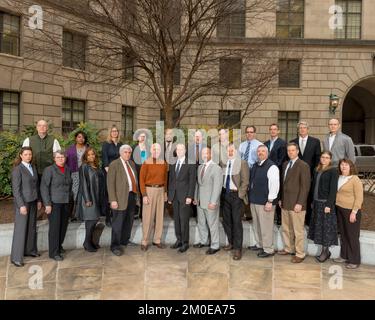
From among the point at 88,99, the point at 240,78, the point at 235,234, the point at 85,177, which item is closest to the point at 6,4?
the point at 88,99

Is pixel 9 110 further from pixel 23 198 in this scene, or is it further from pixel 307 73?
pixel 307 73

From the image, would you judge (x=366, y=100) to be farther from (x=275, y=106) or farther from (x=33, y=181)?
(x=33, y=181)

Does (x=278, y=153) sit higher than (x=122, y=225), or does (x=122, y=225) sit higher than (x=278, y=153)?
(x=278, y=153)

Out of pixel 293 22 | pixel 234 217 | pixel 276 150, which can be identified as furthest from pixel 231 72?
pixel 293 22

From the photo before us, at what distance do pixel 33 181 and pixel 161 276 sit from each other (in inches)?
104

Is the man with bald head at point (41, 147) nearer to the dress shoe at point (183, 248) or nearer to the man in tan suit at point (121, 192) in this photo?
the man in tan suit at point (121, 192)

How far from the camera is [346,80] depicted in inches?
1030

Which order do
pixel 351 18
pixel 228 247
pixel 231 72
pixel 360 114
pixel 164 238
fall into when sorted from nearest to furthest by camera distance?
1. pixel 228 247
2. pixel 164 238
3. pixel 231 72
4. pixel 351 18
5. pixel 360 114

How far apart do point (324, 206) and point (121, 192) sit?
3561mm

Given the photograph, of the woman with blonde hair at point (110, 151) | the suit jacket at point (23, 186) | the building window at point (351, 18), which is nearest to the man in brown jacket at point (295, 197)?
the woman with blonde hair at point (110, 151)

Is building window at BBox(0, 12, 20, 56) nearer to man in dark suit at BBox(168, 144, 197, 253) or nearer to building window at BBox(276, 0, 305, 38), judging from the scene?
man in dark suit at BBox(168, 144, 197, 253)

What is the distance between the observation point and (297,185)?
21.5 feet

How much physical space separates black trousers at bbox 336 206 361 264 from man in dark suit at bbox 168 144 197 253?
259cm

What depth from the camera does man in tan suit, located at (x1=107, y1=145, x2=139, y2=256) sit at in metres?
6.82
